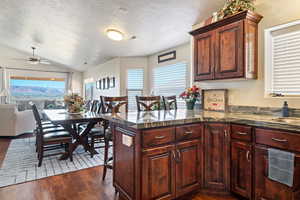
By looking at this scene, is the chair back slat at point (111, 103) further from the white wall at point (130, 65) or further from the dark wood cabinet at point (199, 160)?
the white wall at point (130, 65)

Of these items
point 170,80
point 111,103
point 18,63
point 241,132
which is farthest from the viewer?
point 18,63

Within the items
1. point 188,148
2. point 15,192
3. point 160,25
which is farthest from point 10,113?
point 188,148

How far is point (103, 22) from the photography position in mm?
3873

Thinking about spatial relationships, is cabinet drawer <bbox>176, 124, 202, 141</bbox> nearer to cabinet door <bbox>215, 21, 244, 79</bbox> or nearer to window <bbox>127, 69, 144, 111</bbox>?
cabinet door <bbox>215, 21, 244, 79</bbox>

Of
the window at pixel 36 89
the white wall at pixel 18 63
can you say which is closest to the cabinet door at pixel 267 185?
the window at pixel 36 89

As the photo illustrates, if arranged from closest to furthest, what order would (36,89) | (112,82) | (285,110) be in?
(285,110)
(112,82)
(36,89)

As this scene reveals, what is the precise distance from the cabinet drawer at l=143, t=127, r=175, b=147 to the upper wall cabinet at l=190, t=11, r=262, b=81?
125 centimetres

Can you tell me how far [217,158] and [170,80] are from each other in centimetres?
310

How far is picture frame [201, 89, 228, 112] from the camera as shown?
2908 mm

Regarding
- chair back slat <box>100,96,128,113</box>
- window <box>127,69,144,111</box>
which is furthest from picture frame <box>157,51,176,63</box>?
chair back slat <box>100,96,128,113</box>

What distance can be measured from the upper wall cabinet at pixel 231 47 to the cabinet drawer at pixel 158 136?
125 cm

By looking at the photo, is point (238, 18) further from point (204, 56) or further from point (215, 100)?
point (215, 100)

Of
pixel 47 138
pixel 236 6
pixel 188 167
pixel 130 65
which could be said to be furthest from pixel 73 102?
pixel 236 6

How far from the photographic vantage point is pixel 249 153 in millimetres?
1931
